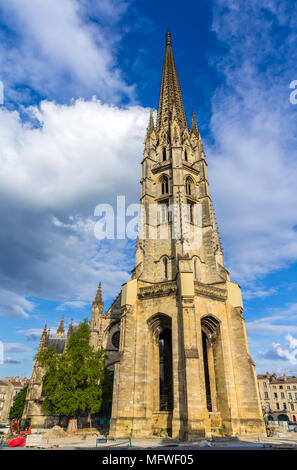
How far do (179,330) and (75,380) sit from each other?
9548 mm

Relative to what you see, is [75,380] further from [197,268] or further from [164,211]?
[164,211]

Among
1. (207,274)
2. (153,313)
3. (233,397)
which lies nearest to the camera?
(233,397)

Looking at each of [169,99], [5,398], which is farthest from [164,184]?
[5,398]

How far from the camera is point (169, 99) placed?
37812mm

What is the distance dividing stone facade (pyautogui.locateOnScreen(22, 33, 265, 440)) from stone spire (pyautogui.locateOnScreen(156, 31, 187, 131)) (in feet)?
20.7

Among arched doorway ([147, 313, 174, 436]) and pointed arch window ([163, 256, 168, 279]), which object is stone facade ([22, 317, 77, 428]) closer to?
arched doorway ([147, 313, 174, 436])

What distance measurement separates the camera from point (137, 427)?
1786 centimetres

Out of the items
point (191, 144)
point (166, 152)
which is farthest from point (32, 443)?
point (191, 144)

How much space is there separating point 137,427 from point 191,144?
28.0 metres

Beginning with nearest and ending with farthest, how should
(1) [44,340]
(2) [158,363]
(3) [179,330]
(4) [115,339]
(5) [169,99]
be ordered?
(3) [179,330], (2) [158,363], (4) [115,339], (5) [169,99], (1) [44,340]

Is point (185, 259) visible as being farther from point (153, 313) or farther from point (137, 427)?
point (137, 427)

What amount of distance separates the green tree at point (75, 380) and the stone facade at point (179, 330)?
3236 mm
